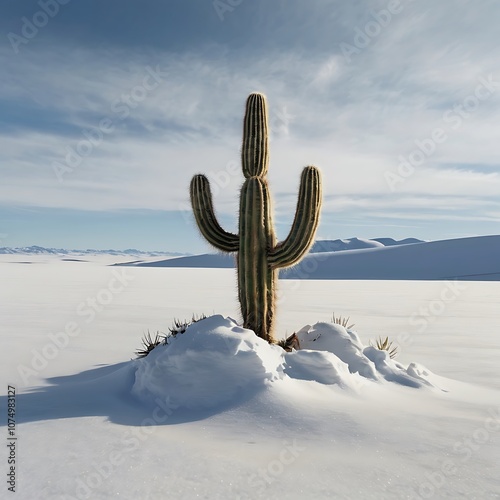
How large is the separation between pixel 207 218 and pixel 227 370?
2.73 meters

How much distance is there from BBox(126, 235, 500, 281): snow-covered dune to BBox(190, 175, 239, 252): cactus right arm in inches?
1154

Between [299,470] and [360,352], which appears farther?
[360,352]

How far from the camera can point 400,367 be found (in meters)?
5.30

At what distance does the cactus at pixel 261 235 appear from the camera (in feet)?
19.0

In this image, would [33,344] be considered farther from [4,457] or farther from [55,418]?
[4,457]

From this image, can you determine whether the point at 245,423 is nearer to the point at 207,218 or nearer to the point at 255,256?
the point at 255,256

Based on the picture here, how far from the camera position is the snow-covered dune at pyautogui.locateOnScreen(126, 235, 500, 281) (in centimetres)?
3841

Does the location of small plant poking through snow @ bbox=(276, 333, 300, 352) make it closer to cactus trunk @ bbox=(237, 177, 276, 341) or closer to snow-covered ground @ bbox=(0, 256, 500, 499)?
cactus trunk @ bbox=(237, 177, 276, 341)

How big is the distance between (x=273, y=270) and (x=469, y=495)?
12.6 ft

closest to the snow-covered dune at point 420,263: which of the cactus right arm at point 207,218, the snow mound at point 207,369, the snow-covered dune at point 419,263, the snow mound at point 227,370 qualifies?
the snow-covered dune at point 419,263

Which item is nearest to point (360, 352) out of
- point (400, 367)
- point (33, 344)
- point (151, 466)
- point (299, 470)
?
point (400, 367)

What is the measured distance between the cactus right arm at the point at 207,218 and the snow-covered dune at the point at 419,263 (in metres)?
29.3

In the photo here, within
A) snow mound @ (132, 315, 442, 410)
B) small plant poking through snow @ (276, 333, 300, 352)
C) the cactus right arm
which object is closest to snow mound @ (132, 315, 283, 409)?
snow mound @ (132, 315, 442, 410)

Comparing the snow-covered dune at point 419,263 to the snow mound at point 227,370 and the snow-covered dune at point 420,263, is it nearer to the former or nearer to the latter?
the snow-covered dune at point 420,263
